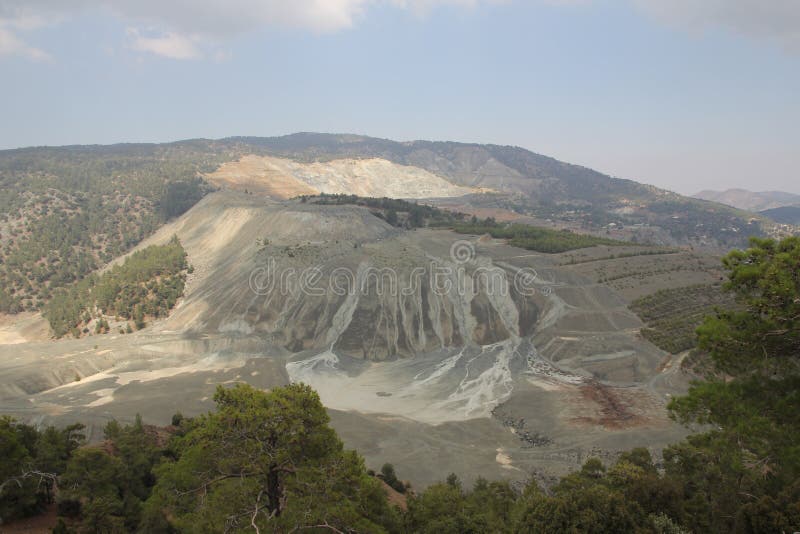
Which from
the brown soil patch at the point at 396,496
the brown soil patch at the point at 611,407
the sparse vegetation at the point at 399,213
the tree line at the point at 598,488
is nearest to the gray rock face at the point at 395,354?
the brown soil patch at the point at 611,407

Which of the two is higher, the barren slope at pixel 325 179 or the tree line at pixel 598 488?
the barren slope at pixel 325 179

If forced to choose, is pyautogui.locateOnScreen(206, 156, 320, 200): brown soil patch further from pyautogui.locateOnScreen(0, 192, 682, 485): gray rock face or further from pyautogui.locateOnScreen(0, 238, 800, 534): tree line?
pyautogui.locateOnScreen(0, 238, 800, 534): tree line

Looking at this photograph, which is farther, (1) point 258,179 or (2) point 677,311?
(1) point 258,179

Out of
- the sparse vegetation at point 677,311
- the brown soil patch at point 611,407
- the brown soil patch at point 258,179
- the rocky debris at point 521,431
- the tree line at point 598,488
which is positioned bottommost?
the rocky debris at point 521,431

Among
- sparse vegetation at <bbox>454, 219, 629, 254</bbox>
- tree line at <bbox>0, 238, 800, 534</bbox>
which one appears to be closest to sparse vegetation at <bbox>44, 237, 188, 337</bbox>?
sparse vegetation at <bbox>454, 219, 629, 254</bbox>

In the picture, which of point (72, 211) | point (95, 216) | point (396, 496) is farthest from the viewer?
point (72, 211)

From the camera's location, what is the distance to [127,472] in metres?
20.6

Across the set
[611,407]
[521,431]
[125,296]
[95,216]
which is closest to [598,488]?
[521,431]

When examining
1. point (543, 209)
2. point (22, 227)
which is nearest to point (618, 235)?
point (543, 209)

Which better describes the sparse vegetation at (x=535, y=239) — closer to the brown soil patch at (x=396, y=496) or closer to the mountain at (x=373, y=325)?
the mountain at (x=373, y=325)

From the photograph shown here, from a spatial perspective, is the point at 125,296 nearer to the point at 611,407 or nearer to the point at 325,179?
the point at 611,407

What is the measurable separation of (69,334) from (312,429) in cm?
5854

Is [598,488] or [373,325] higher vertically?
[598,488]

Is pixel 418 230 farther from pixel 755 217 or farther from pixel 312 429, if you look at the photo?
pixel 755 217
